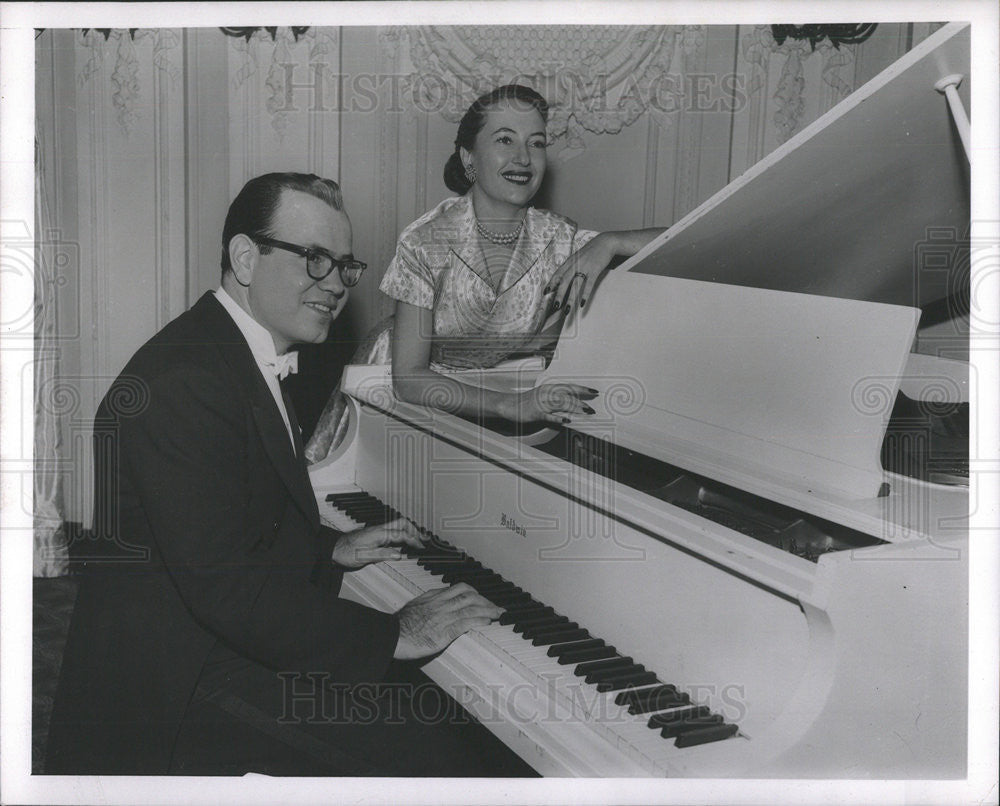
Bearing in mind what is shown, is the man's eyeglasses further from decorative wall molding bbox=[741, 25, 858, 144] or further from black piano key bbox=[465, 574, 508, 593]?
decorative wall molding bbox=[741, 25, 858, 144]

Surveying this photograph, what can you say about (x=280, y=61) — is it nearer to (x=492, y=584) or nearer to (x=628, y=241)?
(x=628, y=241)

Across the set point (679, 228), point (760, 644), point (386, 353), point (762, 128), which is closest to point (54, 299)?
point (386, 353)

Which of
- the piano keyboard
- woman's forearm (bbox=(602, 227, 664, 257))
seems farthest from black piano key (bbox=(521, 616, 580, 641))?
woman's forearm (bbox=(602, 227, 664, 257))

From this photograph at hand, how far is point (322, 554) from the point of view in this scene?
6.64 feet

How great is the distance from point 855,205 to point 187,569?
1.55 m

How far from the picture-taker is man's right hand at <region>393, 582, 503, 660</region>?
170 centimetres

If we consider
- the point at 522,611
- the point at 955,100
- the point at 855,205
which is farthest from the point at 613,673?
the point at 955,100

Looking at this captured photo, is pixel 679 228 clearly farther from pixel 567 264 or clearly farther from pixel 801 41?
pixel 801 41

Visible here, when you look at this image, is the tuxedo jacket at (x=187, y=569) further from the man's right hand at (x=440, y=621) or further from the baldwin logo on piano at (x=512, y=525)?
the baldwin logo on piano at (x=512, y=525)

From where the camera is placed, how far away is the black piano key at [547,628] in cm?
167

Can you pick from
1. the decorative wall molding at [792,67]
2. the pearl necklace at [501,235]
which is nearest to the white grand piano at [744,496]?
the pearl necklace at [501,235]

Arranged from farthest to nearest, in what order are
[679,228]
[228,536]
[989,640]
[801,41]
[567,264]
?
[801,41], [567,264], [679,228], [989,640], [228,536]

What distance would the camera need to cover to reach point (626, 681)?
5.00 ft

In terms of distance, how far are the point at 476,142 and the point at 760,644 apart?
1.90m
